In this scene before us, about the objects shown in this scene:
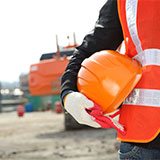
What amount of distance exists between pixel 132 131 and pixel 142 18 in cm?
41

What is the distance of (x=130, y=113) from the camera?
1.67 metres

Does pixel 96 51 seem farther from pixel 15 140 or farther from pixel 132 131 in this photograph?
pixel 15 140

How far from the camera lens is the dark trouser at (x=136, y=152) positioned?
1.64 meters

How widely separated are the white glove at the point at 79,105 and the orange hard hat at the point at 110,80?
3 cm

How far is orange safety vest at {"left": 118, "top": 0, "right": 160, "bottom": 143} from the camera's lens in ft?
5.34

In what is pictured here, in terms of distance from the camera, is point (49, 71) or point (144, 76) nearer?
point (144, 76)

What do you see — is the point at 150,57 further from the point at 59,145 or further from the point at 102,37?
the point at 59,145

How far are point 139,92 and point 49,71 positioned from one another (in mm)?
8630

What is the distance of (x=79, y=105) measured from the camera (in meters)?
1.62

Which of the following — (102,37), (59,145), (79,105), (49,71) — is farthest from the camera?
(49,71)

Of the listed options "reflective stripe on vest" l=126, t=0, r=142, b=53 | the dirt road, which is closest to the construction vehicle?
the dirt road

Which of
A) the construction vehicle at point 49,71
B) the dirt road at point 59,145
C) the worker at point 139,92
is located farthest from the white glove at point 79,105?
the construction vehicle at point 49,71

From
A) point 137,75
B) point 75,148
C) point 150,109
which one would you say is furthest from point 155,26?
point 75,148

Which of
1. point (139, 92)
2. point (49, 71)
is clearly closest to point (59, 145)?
point (49, 71)
